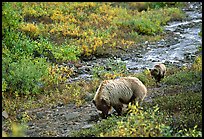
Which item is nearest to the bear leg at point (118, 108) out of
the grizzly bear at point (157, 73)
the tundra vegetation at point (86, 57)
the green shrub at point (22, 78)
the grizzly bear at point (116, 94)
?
the grizzly bear at point (116, 94)

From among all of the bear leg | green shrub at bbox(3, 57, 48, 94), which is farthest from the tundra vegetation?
the bear leg

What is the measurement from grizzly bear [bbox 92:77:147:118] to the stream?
733cm

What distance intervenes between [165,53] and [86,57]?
471 cm

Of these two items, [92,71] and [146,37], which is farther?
[146,37]

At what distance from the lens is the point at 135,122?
912cm

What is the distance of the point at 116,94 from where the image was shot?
12.5 m

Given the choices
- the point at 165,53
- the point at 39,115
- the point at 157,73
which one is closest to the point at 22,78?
the point at 39,115

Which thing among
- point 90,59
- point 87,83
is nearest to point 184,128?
point 87,83

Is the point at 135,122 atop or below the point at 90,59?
atop

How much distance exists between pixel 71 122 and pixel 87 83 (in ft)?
17.9

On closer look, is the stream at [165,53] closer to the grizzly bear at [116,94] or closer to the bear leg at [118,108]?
the grizzly bear at [116,94]

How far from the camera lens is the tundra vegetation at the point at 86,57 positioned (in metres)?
10.3

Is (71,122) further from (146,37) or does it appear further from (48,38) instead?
(146,37)

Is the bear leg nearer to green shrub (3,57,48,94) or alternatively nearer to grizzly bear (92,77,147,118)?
grizzly bear (92,77,147,118)
